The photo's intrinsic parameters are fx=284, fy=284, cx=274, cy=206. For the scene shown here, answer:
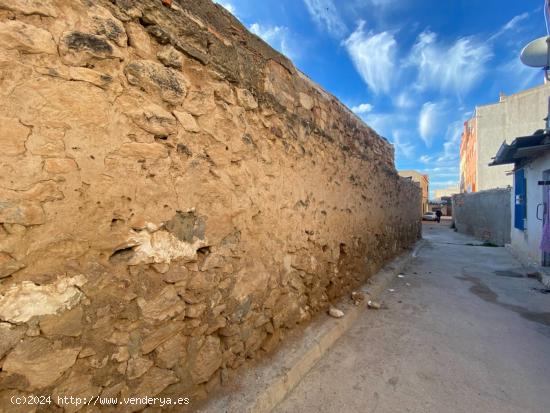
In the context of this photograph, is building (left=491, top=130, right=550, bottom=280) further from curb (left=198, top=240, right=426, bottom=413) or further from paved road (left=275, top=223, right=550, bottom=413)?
curb (left=198, top=240, right=426, bottom=413)

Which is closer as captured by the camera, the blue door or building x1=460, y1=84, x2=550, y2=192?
the blue door

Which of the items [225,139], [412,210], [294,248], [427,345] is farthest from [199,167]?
[412,210]

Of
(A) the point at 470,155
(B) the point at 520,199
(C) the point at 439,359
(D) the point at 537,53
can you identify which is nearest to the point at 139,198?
(C) the point at 439,359

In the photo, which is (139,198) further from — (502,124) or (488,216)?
(502,124)

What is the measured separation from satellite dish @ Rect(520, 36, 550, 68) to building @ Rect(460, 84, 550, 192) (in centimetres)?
1678

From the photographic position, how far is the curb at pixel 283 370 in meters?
1.74

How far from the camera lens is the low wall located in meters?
10.5

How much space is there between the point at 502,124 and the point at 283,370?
86.4ft

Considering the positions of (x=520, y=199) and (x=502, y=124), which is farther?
(x=502, y=124)

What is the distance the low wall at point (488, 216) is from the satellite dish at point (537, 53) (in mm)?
5898

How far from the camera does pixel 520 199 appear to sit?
23.8 ft

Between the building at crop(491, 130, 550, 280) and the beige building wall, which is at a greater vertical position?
the beige building wall

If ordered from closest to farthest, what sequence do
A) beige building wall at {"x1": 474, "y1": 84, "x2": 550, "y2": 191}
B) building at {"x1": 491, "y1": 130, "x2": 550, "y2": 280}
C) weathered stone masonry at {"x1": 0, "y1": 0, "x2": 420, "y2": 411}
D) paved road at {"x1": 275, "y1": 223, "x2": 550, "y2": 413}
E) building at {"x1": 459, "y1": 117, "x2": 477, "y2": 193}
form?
weathered stone masonry at {"x1": 0, "y1": 0, "x2": 420, "y2": 411}
paved road at {"x1": 275, "y1": 223, "x2": 550, "y2": 413}
building at {"x1": 491, "y1": 130, "x2": 550, "y2": 280}
beige building wall at {"x1": 474, "y1": 84, "x2": 550, "y2": 191}
building at {"x1": 459, "y1": 117, "x2": 477, "y2": 193}

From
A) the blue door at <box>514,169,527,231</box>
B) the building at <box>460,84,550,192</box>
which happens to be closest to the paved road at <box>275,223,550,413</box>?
the blue door at <box>514,169,527,231</box>
